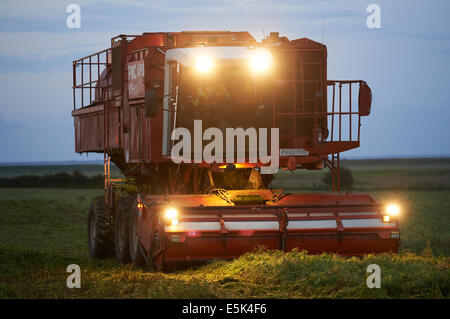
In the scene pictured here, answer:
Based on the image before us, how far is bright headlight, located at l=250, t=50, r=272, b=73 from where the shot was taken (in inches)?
516

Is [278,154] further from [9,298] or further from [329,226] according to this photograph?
[9,298]

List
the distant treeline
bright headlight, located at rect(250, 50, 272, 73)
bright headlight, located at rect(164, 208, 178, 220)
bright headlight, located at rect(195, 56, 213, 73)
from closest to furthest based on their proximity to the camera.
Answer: bright headlight, located at rect(164, 208, 178, 220)
bright headlight, located at rect(195, 56, 213, 73)
bright headlight, located at rect(250, 50, 272, 73)
the distant treeline

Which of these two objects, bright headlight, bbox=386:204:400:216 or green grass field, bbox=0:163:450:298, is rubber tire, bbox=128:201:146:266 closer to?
green grass field, bbox=0:163:450:298

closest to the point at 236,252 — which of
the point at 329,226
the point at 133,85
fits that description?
the point at 329,226

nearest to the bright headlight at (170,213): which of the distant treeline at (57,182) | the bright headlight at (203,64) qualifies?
the bright headlight at (203,64)

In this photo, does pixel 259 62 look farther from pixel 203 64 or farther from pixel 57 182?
pixel 57 182

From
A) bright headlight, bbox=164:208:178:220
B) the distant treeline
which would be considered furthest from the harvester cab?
the distant treeline

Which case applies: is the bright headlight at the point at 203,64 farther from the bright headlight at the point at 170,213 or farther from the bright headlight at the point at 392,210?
the bright headlight at the point at 392,210

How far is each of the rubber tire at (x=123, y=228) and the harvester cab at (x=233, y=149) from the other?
0.06 m

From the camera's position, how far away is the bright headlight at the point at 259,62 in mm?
13102

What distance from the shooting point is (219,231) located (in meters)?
12.0

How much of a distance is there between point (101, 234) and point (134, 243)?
3.05 meters

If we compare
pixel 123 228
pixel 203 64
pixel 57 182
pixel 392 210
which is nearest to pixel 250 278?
pixel 392 210

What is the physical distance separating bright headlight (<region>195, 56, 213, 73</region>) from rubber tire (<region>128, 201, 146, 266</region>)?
2874 mm
